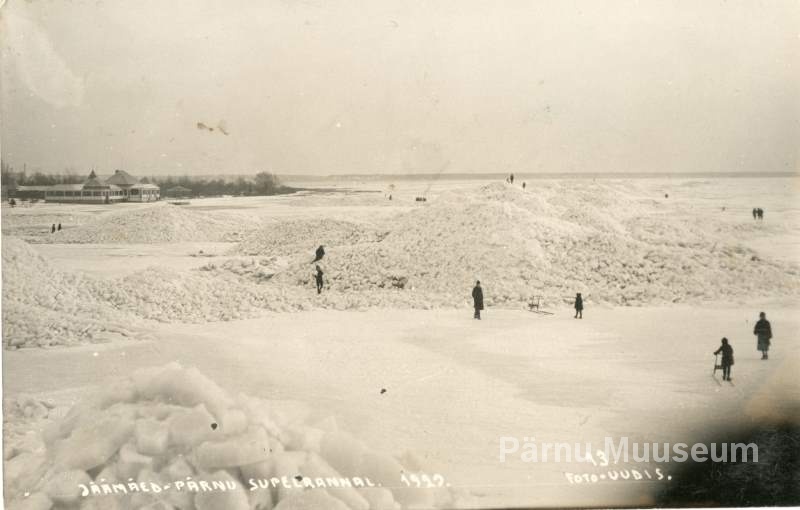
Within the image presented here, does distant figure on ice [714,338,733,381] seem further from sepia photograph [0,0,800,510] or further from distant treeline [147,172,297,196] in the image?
distant treeline [147,172,297,196]

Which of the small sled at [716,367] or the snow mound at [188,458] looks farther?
the small sled at [716,367]

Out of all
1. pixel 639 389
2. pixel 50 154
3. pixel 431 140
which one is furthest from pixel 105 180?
pixel 639 389

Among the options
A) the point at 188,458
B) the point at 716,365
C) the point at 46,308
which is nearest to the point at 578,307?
the point at 716,365

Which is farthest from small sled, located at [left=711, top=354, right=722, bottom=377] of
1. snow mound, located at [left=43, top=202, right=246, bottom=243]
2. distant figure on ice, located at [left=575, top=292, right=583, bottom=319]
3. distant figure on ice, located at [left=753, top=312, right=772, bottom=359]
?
snow mound, located at [left=43, top=202, right=246, bottom=243]

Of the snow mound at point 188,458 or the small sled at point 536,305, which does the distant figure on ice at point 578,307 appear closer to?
the small sled at point 536,305

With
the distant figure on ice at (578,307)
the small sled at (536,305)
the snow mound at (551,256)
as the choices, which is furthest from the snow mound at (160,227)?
the distant figure on ice at (578,307)

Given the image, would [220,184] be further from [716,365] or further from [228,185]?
[716,365]
